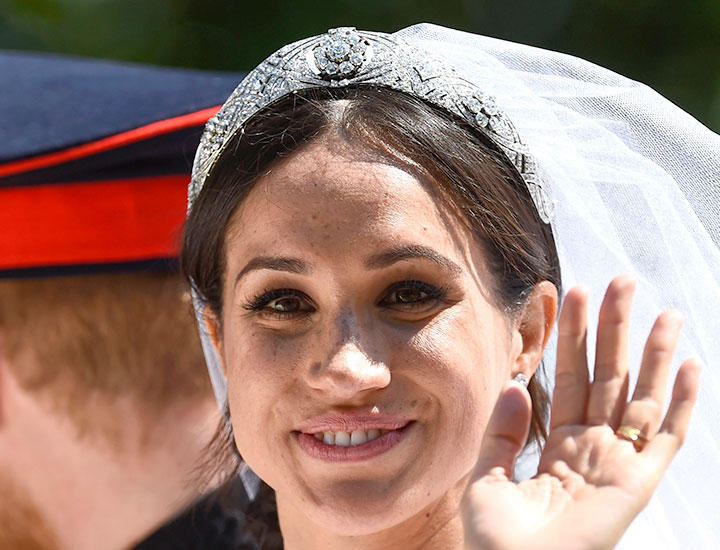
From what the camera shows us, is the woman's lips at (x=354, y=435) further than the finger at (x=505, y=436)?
Yes

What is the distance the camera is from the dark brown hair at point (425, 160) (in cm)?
194

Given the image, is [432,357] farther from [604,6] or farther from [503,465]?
[604,6]

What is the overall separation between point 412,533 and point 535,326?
41 centimetres

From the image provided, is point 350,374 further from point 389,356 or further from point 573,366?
point 573,366

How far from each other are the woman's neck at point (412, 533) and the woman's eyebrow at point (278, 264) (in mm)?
400

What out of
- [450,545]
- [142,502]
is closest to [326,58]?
[450,545]

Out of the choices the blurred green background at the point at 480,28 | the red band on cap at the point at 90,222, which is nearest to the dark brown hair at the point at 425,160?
the red band on cap at the point at 90,222

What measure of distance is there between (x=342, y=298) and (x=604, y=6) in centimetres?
292

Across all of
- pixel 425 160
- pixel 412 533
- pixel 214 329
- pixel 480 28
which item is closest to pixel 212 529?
pixel 214 329

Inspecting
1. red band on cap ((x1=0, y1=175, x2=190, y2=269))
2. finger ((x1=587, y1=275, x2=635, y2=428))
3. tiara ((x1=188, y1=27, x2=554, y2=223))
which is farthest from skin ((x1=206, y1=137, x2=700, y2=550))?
red band on cap ((x1=0, y1=175, x2=190, y2=269))

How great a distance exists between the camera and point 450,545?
6.68 feet

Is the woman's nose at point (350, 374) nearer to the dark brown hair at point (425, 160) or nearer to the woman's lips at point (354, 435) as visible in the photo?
the woman's lips at point (354, 435)

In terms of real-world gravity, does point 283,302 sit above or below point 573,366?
below

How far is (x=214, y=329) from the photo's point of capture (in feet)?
7.35
